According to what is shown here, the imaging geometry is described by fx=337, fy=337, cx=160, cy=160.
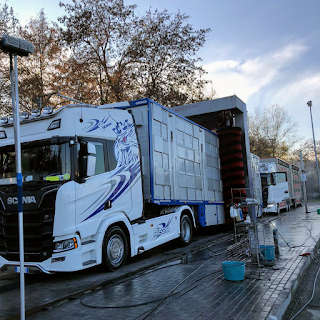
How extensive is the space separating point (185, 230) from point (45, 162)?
Result: 5.25m

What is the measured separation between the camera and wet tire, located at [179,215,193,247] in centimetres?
980

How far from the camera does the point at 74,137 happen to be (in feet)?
20.6

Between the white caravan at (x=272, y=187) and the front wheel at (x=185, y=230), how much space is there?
41.2 ft

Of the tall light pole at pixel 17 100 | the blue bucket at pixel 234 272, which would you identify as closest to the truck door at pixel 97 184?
the tall light pole at pixel 17 100

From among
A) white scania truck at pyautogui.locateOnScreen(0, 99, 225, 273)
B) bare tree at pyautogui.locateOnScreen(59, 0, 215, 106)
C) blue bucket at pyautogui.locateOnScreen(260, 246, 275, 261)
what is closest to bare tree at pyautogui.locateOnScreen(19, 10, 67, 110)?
bare tree at pyautogui.locateOnScreen(59, 0, 215, 106)

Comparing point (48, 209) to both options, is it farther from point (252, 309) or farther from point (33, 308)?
point (252, 309)

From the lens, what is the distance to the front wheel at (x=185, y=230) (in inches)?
386

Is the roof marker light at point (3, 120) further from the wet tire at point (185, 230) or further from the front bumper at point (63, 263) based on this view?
the wet tire at point (185, 230)

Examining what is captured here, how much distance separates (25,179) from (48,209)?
3.01 ft

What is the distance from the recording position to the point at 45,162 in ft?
20.7

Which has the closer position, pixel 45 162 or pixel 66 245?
pixel 66 245

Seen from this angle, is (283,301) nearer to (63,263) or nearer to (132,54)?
(63,263)

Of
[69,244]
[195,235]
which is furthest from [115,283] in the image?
[195,235]

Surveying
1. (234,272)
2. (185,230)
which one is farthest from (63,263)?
(185,230)
